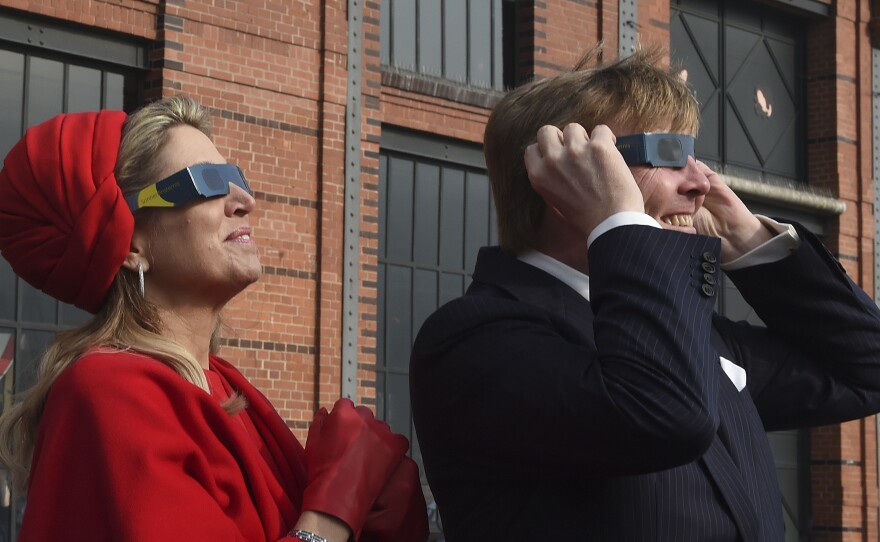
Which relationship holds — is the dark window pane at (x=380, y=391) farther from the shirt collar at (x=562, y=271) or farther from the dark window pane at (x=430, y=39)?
the shirt collar at (x=562, y=271)

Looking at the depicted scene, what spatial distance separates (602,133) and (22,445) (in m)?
1.31

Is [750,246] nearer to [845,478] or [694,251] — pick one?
[694,251]

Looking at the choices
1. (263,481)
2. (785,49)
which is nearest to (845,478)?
(785,49)

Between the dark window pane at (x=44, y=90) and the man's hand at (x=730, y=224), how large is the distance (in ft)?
21.8

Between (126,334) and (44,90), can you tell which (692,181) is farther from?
(44,90)

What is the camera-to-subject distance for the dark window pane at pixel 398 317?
11016 mm

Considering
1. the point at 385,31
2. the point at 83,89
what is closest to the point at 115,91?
the point at 83,89

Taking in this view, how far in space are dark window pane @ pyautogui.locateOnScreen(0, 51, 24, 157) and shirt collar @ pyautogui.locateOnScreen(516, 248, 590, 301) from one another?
6843 mm

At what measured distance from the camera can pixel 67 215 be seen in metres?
2.78

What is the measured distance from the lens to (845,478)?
48.6 ft

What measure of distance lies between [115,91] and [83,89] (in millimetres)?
255

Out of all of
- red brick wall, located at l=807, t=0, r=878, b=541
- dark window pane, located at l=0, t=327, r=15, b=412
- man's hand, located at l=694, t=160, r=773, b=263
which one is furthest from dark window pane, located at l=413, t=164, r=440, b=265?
man's hand, located at l=694, t=160, r=773, b=263

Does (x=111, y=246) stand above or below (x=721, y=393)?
above

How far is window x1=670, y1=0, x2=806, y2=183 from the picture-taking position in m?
14.2
